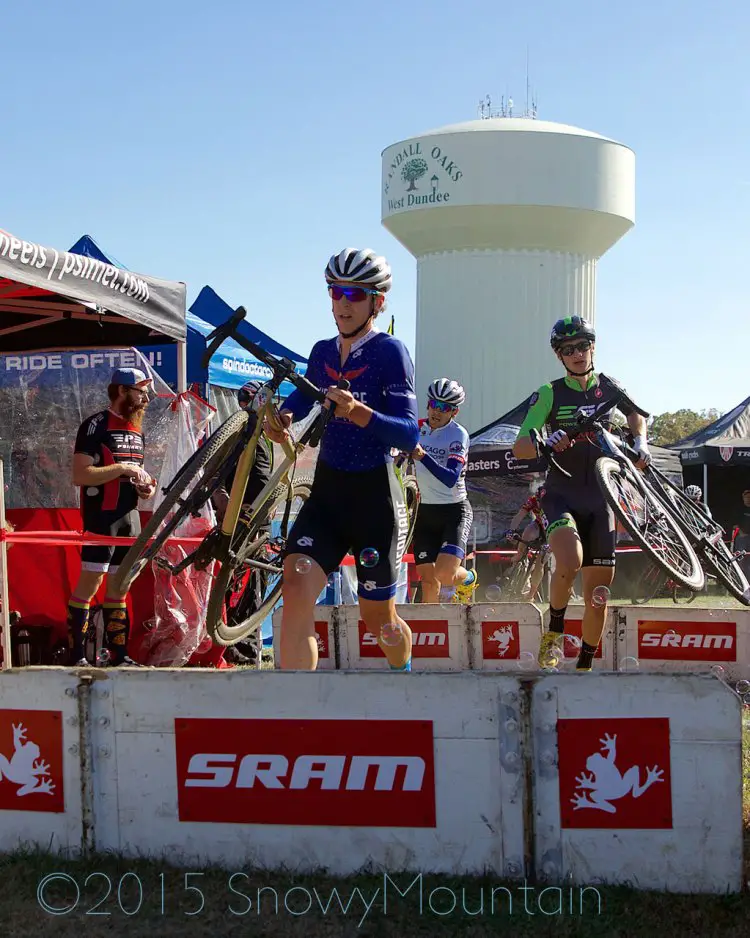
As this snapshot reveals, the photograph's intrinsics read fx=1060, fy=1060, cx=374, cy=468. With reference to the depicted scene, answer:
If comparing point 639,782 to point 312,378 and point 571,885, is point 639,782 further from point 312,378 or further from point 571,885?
point 312,378

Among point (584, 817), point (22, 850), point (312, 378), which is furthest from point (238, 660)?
point (584, 817)

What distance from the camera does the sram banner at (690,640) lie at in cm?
721

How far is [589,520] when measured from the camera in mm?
6289

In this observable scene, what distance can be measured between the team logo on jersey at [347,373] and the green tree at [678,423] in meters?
48.9

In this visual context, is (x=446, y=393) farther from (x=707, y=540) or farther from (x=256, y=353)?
(x=256, y=353)

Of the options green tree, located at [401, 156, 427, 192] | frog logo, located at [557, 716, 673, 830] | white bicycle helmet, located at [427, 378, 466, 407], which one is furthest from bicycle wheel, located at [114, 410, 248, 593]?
green tree, located at [401, 156, 427, 192]

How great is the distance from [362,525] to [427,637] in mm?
2949

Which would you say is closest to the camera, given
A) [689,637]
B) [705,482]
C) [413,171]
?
[689,637]

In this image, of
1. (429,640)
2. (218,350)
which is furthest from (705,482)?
(429,640)

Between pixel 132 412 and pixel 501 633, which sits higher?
pixel 132 412

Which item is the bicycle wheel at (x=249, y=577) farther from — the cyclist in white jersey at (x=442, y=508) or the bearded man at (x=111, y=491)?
the cyclist in white jersey at (x=442, y=508)

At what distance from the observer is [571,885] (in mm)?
3357

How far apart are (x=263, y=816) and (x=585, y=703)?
3.72 feet

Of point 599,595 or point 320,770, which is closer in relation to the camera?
point 320,770
